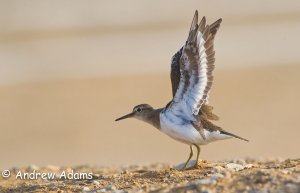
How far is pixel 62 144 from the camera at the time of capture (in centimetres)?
2000

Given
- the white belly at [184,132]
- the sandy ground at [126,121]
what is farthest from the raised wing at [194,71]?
the sandy ground at [126,121]

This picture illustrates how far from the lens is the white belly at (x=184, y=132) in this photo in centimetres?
1088

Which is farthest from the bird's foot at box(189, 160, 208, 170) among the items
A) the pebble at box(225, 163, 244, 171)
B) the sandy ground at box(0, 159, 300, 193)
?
the pebble at box(225, 163, 244, 171)

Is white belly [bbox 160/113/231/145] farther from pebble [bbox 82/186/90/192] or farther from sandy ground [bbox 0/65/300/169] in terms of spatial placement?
sandy ground [bbox 0/65/300/169]

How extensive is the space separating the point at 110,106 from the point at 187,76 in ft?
36.6

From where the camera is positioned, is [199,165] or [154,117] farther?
[154,117]

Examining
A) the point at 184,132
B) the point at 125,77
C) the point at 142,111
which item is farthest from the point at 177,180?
the point at 125,77

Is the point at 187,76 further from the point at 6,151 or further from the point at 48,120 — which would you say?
the point at 48,120

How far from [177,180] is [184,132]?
0.95 m

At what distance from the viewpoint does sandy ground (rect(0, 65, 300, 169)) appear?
1886 cm

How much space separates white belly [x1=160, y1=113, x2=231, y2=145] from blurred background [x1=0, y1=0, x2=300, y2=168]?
6.62 metres

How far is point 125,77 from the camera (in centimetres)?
2388

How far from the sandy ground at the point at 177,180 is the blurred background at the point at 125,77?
6240 mm

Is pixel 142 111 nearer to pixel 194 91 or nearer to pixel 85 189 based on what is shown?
pixel 194 91
